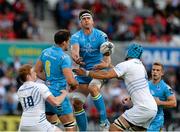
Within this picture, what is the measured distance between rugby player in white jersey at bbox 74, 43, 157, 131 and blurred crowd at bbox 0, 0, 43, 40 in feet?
43.2

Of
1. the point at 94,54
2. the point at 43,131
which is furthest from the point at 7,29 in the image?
the point at 43,131

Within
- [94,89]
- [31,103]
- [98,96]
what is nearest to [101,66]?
[94,89]

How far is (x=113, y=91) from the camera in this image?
91.2 feet

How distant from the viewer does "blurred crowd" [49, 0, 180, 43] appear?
3168 cm

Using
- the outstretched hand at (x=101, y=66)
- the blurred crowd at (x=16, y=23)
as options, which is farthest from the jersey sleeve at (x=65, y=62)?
the blurred crowd at (x=16, y=23)

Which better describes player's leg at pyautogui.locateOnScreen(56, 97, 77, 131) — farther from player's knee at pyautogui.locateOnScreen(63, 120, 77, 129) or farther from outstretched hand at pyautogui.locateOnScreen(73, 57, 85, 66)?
outstretched hand at pyautogui.locateOnScreen(73, 57, 85, 66)

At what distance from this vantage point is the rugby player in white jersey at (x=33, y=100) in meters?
15.7

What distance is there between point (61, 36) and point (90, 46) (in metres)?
1.10

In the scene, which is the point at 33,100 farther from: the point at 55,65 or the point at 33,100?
the point at 55,65

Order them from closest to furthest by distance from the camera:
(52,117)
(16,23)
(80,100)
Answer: (52,117), (80,100), (16,23)

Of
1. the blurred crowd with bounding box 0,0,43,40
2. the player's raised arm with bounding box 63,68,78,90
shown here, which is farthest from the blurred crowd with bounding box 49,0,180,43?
the player's raised arm with bounding box 63,68,78,90

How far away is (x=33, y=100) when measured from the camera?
15.7 metres

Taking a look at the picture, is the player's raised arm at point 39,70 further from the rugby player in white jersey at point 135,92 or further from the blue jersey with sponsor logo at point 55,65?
the rugby player in white jersey at point 135,92

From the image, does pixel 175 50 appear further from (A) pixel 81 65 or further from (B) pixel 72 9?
(A) pixel 81 65
